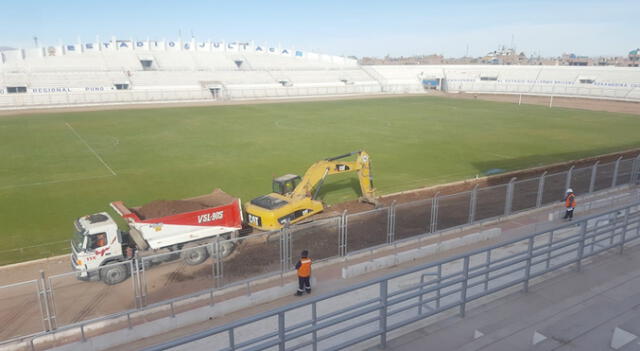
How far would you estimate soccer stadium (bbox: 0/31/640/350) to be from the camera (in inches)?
343

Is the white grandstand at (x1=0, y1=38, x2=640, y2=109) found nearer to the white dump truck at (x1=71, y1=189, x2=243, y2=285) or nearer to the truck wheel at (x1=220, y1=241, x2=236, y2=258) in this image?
the white dump truck at (x1=71, y1=189, x2=243, y2=285)

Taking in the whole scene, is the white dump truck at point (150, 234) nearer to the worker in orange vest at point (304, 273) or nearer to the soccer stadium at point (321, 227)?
the soccer stadium at point (321, 227)

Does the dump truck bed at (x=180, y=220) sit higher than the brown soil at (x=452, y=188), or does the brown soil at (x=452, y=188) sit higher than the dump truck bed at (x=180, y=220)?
the dump truck bed at (x=180, y=220)

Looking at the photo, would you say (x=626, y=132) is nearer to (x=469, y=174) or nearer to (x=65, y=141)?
(x=469, y=174)

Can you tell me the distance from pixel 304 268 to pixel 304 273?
20cm

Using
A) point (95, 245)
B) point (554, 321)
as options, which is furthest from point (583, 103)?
point (95, 245)

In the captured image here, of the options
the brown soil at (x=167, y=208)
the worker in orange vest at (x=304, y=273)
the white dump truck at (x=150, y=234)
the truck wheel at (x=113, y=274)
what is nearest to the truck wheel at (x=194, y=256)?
the white dump truck at (x=150, y=234)

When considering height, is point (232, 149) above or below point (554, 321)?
below

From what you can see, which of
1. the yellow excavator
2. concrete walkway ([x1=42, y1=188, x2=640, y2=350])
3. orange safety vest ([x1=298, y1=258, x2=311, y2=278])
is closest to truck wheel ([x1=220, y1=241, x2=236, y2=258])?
the yellow excavator

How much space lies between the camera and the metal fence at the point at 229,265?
11.4 meters

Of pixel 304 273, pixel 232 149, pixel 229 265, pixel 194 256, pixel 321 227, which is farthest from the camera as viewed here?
pixel 232 149

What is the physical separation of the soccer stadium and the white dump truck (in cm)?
7

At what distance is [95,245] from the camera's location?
46.9ft

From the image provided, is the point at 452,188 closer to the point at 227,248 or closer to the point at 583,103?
the point at 227,248
